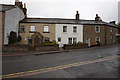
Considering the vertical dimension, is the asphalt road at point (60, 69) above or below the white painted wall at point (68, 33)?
below

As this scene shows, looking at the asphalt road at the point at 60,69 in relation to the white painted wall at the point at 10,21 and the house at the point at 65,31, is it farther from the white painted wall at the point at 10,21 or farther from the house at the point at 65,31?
the house at the point at 65,31

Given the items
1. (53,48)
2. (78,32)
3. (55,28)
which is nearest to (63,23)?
(55,28)

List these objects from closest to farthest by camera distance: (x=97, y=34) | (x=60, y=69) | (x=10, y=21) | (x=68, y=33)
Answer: (x=60, y=69) < (x=10, y=21) < (x=68, y=33) < (x=97, y=34)

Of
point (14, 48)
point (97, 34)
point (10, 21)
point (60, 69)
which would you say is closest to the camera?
point (60, 69)

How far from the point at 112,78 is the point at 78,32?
Answer: 16.8 meters

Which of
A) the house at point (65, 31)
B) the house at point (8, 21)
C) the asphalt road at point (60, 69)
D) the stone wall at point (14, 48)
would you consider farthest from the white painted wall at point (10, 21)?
the asphalt road at point (60, 69)

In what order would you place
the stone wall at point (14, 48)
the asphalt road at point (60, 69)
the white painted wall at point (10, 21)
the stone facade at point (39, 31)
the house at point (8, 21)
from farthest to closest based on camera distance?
the stone facade at point (39, 31), the white painted wall at point (10, 21), the house at point (8, 21), the stone wall at point (14, 48), the asphalt road at point (60, 69)

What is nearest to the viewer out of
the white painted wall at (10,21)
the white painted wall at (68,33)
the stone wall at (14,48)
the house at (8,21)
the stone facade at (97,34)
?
the stone wall at (14,48)

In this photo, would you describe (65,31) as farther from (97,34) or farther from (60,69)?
(60,69)

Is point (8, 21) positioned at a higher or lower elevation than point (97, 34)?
higher

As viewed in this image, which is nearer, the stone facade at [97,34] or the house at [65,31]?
the house at [65,31]

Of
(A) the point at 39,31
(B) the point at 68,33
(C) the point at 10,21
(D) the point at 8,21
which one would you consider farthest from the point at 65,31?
(D) the point at 8,21

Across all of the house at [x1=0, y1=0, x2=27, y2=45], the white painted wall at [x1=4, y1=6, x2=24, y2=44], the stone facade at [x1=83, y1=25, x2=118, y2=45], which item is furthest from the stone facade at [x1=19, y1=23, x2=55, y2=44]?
the stone facade at [x1=83, y1=25, x2=118, y2=45]

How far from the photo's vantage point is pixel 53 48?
1511 centimetres
